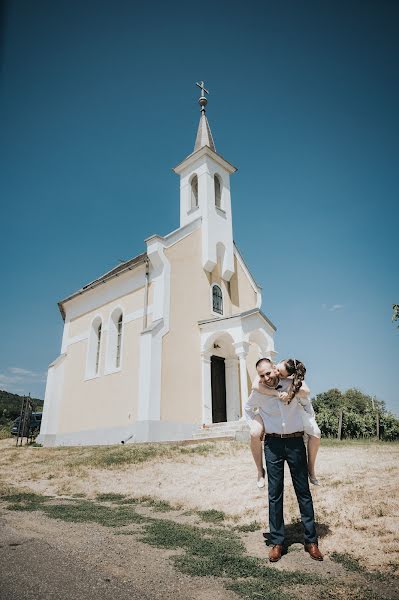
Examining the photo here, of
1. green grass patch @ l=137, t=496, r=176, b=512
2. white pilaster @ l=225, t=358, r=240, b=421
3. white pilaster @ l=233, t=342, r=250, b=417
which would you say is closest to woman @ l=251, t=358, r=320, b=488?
green grass patch @ l=137, t=496, r=176, b=512

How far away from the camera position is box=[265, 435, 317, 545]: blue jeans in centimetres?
391

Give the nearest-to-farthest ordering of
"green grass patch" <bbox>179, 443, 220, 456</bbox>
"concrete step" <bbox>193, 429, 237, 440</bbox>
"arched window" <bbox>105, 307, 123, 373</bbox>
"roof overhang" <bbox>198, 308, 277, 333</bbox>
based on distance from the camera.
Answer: "green grass patch" <bbox>179, 443, 220, 456</bbox>
"concrete step" <bbox>193, 429, 237, 440</bbox>
"roof overhang" <bbox>198, 308, 277, 333</bbox>
"arched window" <bbox>105, 307, 123, 373</bbox>

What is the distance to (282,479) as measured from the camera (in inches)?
161

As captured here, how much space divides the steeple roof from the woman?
21.0 metres

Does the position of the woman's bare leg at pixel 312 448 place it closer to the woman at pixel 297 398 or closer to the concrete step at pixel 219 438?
the woman at pixel 297 398

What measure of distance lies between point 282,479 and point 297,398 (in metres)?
0.89

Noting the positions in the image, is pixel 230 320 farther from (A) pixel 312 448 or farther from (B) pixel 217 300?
(A) pixel 312 448

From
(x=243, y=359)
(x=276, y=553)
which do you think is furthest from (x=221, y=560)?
(x=243, y=359)

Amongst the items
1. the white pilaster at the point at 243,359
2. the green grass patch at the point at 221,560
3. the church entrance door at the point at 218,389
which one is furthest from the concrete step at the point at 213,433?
the green grass patch at the point at 221,560

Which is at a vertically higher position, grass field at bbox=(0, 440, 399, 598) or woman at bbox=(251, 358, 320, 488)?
woman at bbox=(251, 358, 320, 488)

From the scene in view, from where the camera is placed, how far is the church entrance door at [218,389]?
17734mm

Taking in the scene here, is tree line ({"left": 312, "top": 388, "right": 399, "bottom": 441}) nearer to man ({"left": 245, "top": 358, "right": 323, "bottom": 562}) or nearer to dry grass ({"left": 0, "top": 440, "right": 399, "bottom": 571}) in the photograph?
dry grass ({"left": 0, "top": 440, "right": 399, "bottom": 571})

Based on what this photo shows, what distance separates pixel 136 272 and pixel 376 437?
15465 mm

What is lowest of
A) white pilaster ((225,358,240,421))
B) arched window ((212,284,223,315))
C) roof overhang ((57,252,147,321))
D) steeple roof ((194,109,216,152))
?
white pilaster ((225,358,240,421))
